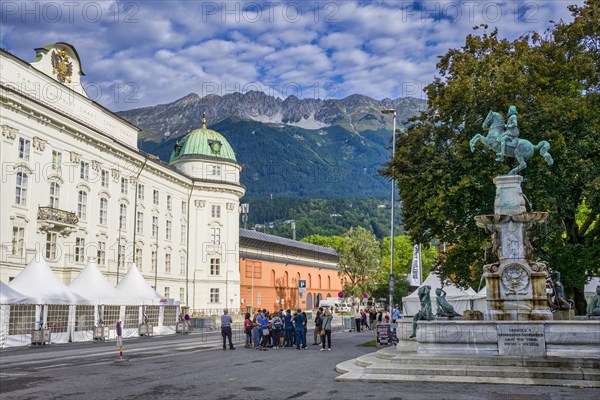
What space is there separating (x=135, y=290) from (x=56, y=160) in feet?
35.4

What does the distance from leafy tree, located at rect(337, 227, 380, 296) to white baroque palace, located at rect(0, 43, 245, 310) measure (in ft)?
78.2

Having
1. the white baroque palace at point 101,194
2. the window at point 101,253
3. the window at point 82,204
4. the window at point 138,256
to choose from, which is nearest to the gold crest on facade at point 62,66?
the white baroque palace at point 101,194

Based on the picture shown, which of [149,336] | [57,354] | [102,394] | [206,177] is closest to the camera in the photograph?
[102,394]

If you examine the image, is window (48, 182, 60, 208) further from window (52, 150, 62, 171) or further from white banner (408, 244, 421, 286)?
white banner (408, 244, 421, 286)

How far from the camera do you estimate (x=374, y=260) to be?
84688mm

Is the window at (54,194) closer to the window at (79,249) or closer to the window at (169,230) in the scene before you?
the window at (79,249)

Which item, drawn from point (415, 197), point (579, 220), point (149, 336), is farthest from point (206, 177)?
point (415, 197)

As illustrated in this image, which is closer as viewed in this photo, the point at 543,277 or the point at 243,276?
the point at 543,277

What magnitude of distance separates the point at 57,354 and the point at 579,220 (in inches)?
1344

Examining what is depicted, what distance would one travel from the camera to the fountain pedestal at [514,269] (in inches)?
650

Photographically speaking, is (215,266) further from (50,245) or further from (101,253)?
(50,245)

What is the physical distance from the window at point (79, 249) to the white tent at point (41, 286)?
37.2 feet

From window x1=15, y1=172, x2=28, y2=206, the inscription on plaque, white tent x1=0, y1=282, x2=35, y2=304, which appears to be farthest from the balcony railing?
the inscription on plaque

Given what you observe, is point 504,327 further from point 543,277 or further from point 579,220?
point 579,220
